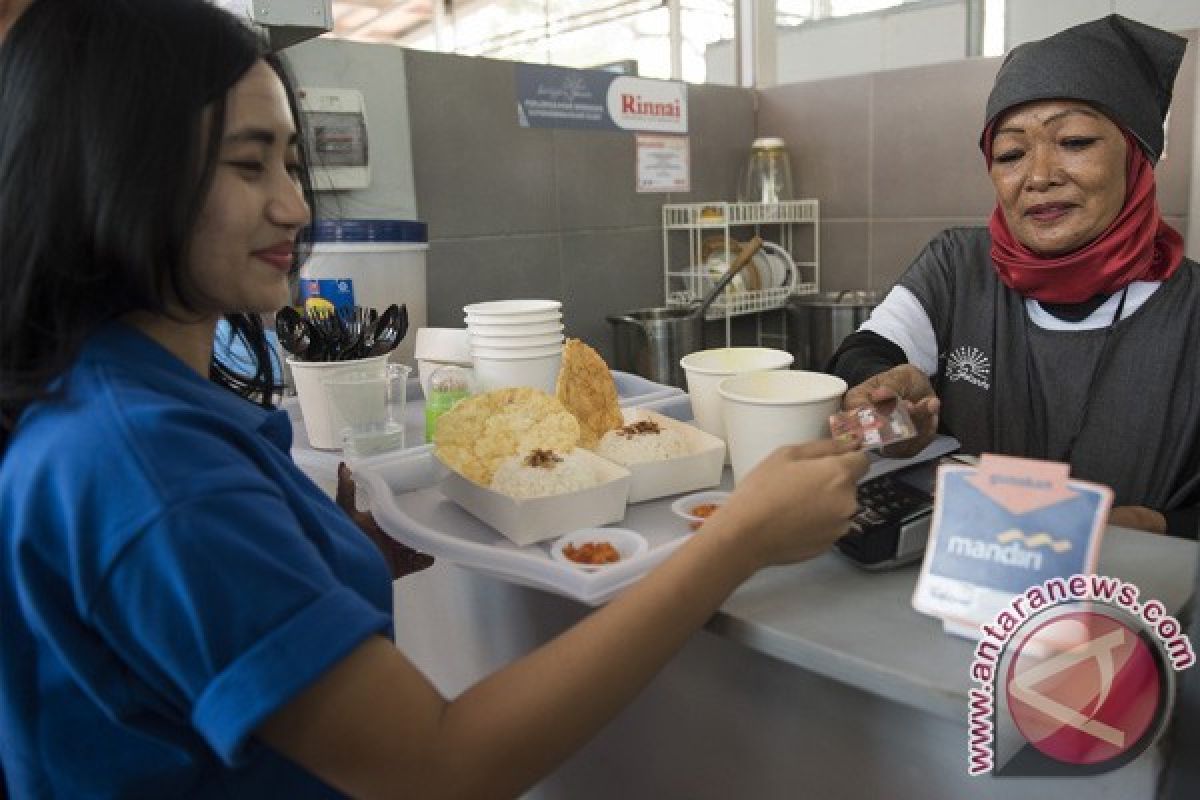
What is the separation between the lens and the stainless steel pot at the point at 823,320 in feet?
8.12

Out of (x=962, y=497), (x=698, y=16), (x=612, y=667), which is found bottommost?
(x=612, y=667)

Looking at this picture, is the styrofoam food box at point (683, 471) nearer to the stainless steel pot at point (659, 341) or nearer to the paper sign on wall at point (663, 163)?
the stainless steel pot at point (659, 341)

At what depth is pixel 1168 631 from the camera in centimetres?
64

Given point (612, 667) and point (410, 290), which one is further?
point (410, 290)

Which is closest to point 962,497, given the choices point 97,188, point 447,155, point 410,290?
point 97,188

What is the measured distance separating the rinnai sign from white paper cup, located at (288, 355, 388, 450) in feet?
4.09

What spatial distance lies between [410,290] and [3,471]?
4.00 feet

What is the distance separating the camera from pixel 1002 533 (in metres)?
0.64

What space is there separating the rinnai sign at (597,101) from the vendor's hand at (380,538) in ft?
4.65

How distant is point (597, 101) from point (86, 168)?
6.75ft

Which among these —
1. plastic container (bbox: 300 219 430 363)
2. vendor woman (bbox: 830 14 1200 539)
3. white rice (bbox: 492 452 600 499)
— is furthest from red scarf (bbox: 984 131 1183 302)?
plastic container (bbox: 300 219 430 363)

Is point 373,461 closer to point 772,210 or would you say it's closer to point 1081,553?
Result: point 1081,553

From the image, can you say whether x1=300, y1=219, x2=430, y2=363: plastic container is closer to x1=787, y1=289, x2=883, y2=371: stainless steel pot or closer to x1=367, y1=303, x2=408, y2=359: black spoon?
x1=367, y1=303, x2=408, y2=359: black spoon

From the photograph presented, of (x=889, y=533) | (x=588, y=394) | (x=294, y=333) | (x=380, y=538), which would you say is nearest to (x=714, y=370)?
(x=588, y=394)
